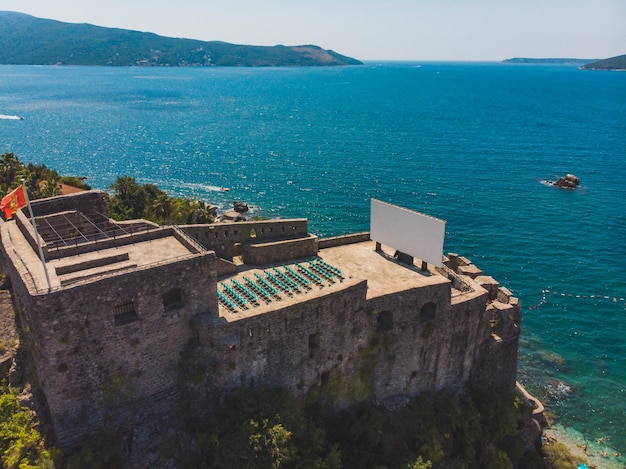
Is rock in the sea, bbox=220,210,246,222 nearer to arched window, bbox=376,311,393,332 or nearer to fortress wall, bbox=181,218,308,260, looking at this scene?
fortress wall, bbox=181,218,308,260

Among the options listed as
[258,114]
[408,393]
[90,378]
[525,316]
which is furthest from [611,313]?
[258,114]

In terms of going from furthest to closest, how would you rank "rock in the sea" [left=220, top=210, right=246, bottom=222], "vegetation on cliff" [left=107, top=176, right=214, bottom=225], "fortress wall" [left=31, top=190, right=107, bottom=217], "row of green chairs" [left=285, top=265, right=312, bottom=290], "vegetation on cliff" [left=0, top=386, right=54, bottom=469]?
"rock in the sea" [left=220, top=210, right=246, bottom=222]
"vegetation on cliff" [left=107, top=176, right=214, bottom=225]
"fortress wall" [left=31, top=190, right=107, bottom=217]
"row of green chairs" [left=285, top=265, right=312, bottom=290]
"vegetation on cliff" [left=0, top=386, right=54, bottom=469]

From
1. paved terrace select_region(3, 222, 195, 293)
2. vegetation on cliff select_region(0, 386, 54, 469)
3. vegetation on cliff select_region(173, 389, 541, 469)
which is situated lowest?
vegetation on cliff select_region(173, 389, 541, 469)

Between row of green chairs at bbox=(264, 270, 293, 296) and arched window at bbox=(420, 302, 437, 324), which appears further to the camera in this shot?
arched window at bbox=(420, 302, 437, 324)

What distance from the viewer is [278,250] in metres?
37.0

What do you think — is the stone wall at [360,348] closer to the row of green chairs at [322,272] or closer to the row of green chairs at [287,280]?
the row of green chairs at [287,280]

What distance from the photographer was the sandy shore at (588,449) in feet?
131

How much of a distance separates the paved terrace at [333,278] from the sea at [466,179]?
2064cm

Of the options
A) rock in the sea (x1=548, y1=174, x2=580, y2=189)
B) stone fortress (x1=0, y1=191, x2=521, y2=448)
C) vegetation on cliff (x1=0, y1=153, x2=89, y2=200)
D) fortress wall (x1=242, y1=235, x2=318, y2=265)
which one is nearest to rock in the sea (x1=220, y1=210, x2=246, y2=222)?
vegetation on cliff (x1=0, y1=153, x2=89, y2=200)

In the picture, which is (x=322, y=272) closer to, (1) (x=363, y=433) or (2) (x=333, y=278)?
(2) (x=333, y=278)

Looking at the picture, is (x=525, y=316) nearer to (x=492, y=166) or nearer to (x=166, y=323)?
(x=166, y=323)

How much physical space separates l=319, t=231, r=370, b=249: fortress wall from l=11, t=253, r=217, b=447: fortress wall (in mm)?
14510

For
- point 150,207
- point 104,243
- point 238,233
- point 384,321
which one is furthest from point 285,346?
point 150,207

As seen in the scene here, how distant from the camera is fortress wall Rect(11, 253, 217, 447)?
23.6 metres
